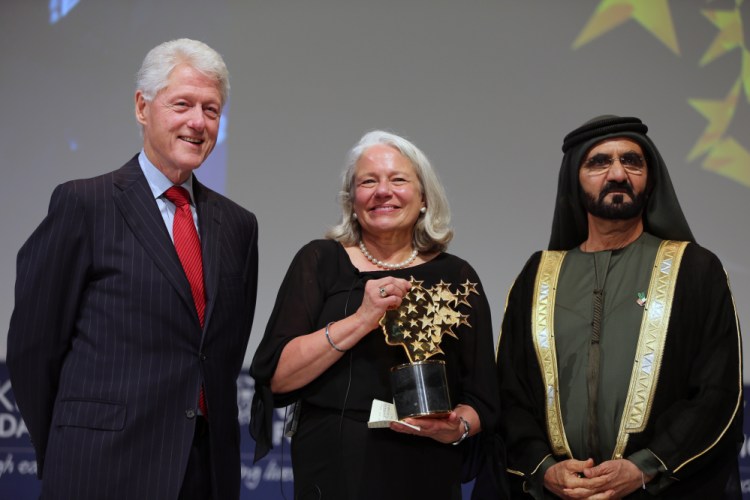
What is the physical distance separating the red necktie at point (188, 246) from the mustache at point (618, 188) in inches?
59.3

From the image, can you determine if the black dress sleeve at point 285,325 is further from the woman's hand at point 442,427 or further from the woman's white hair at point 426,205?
the woman's hand at point 442,427

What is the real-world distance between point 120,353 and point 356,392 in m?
0.80

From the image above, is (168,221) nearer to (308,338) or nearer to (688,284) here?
(308,338)

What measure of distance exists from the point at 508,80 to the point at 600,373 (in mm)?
2795

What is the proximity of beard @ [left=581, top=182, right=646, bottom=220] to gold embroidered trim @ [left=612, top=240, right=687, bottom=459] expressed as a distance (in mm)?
206

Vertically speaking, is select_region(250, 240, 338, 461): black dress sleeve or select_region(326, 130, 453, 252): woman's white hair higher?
select_region(326, 130, 453, 252): woman's white hair

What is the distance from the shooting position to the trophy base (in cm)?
278

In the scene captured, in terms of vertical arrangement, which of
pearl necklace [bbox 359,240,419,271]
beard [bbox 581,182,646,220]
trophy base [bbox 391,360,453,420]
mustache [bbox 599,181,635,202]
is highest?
mustache [bbox 599,181,635,202]

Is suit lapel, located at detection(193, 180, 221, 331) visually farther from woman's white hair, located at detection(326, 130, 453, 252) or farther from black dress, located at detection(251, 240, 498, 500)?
woman's white hair, located at detection(326, 130, 453, 252)

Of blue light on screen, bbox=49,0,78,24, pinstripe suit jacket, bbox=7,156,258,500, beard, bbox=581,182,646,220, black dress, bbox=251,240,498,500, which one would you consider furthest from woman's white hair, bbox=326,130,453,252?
blue light on screen, bbox=49,0,78,24

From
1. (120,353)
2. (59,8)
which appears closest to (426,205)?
(120,353)

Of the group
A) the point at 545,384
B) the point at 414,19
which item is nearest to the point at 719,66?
the point at 414,19

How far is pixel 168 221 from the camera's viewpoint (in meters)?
2.96

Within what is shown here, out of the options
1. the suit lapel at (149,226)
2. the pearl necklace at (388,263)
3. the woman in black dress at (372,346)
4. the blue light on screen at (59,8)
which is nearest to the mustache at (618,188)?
the woman in black dress at (372,346)
